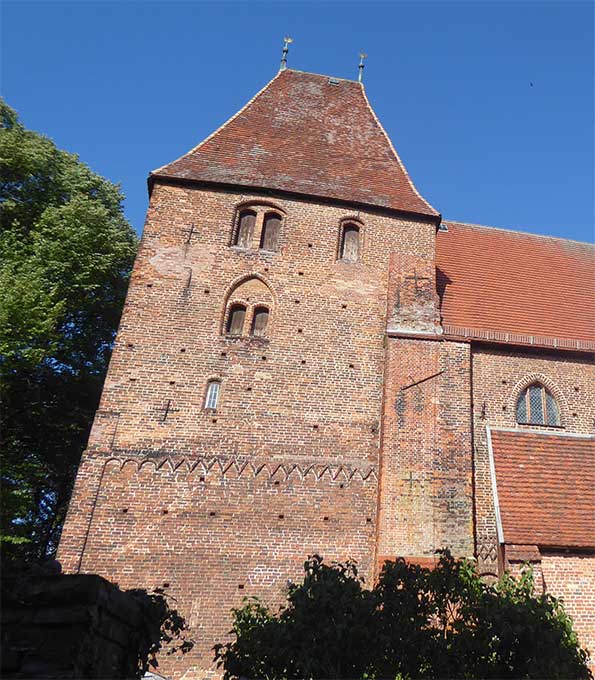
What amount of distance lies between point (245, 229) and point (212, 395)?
4.00 meters

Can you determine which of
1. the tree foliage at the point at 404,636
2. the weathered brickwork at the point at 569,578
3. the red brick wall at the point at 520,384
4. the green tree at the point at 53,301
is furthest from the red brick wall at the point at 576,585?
the green tree at the point at 53,301

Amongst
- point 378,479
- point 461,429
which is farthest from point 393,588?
point 461,429

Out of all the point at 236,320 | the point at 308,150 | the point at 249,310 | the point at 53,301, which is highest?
the point at 308,150

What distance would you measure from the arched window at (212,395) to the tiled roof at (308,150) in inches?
188

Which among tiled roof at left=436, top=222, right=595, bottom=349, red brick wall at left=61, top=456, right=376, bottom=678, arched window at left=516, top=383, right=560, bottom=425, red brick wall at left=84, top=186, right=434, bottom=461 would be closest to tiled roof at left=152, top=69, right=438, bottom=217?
red brick wall at left=84, top=186, right=434, bottom=461

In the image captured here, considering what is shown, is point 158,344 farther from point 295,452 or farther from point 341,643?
point 341,643

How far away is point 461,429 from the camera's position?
10.8 meters

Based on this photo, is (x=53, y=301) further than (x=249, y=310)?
Yes

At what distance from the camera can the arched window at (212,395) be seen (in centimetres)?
1096

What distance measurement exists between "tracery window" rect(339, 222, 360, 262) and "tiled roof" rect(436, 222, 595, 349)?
2.21 meters

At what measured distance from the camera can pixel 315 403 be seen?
36.6ft

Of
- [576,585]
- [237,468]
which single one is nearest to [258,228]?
[237,468]

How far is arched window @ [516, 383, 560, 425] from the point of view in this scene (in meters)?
11.9

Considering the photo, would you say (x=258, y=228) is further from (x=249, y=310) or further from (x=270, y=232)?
(x=249, y=310)
